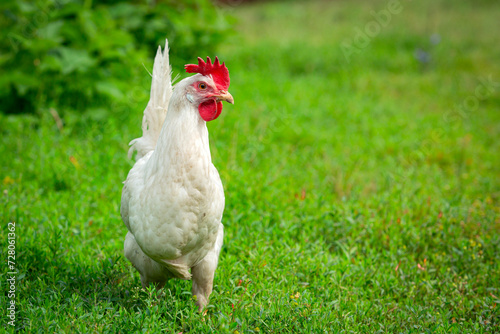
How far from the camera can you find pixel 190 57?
7457 mm

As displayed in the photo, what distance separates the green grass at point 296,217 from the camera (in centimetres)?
272

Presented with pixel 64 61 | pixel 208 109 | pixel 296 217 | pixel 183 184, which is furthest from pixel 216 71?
pixel 64 61

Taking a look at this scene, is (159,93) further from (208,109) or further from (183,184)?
(183,184)

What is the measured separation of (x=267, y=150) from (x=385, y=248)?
220cm

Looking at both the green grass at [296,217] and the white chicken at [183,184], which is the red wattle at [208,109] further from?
the green grass at [296,217]

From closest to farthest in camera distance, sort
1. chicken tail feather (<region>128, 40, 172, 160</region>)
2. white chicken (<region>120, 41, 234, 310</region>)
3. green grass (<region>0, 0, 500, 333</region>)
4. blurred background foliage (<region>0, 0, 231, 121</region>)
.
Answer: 1. white chicken (<region>120, 41, 234, 310</region>)
2. green grass (<region>0, 0, 500, 333</region>)
3. chicken tail feather (<region>128, 40, 172, 160</region>)
4. blurred background foliage (<region>0, 0, 231, 121</region>)

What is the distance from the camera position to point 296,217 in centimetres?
391

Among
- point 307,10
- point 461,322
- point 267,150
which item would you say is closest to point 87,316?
point 461,322

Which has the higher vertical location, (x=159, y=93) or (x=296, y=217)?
(x=159, y=93)

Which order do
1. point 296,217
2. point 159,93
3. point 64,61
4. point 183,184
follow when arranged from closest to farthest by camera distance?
point 183,184 → point 159,93 → point 296,217 → point 64,61

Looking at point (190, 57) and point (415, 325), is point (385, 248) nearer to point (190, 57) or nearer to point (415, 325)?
point (415, 325)

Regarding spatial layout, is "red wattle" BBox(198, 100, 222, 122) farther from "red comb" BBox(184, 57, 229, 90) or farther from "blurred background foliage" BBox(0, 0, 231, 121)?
Result: "blurred background foliage" BBox(0, 0, 231, 121)

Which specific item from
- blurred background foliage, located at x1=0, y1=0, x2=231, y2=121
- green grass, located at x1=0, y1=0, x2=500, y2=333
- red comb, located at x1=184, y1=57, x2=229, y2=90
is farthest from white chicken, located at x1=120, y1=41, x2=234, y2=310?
blurred background foliage, located at x1=0, y1=0, x2=231, y2=121

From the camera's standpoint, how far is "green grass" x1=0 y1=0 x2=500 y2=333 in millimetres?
2721
